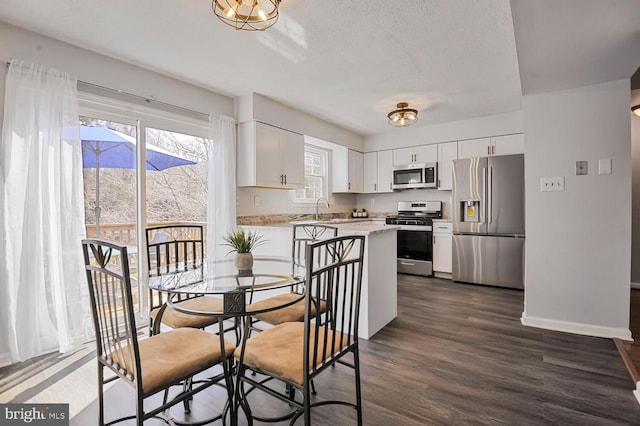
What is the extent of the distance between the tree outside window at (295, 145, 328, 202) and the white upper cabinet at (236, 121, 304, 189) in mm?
962

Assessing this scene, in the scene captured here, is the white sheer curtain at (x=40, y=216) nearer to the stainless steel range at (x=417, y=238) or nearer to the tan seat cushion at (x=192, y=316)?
the tan seat cushion at (x=192, y=316)

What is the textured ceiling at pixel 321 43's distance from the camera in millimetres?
2068

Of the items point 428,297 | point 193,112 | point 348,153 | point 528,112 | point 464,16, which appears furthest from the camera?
point 348,153

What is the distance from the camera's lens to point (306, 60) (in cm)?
280

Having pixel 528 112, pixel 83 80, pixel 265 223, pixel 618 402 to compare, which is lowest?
pixel 618 402

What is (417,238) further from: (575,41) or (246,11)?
(246,11)

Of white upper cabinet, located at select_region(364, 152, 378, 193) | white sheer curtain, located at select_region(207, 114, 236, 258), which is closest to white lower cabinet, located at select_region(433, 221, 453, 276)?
white upper cabinet, located at select_region(364, 152, 378, 193)

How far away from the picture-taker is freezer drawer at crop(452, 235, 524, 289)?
13.6ft

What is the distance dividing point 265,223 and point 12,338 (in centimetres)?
255

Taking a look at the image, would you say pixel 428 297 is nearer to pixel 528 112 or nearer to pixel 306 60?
pixel 528 112

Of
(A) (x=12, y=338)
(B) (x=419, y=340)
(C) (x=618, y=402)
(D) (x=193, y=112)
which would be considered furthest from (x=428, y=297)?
(A) (x=12, y=338)

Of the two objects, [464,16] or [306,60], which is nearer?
[464,16]

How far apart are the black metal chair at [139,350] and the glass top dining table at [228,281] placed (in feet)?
0.53

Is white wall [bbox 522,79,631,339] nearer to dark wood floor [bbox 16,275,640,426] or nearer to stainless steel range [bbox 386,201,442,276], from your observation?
dark wood floor [bbox 16,275,640,426]
